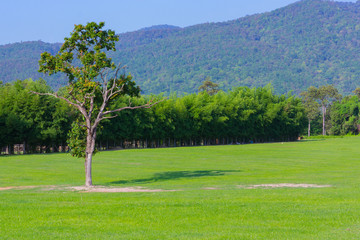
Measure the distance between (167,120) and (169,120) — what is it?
78 cm

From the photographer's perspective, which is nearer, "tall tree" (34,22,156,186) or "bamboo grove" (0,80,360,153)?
"tall tree" (34,22,156,186)

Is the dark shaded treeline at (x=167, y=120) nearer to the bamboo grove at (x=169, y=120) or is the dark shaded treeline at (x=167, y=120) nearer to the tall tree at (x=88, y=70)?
the bamboo grove at (x=169, y=120)

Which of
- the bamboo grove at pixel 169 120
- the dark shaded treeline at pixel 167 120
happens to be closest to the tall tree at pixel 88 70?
the bamboo grove at pixel 169 120

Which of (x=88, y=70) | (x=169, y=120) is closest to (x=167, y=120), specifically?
(x=169, y=120)

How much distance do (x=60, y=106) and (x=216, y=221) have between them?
7894 cm

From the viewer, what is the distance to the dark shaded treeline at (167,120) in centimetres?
8675

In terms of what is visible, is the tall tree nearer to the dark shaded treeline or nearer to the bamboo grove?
the bamboo grove

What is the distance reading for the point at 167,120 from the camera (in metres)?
114

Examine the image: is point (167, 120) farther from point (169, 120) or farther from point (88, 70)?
point (88, 70)

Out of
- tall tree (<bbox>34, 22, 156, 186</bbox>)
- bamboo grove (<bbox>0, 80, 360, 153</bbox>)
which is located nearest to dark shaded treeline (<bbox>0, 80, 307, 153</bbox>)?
bamboo grove (<bbox>0, 80, 360, 153</bbox>)

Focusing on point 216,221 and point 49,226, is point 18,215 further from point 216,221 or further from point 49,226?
point 216,221

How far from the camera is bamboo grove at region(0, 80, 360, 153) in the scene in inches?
3418

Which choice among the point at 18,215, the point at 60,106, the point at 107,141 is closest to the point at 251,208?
the point at 18,215

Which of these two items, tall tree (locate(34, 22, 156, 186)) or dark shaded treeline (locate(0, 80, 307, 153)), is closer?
tall tree (locate(34, 22, 156, 186))
